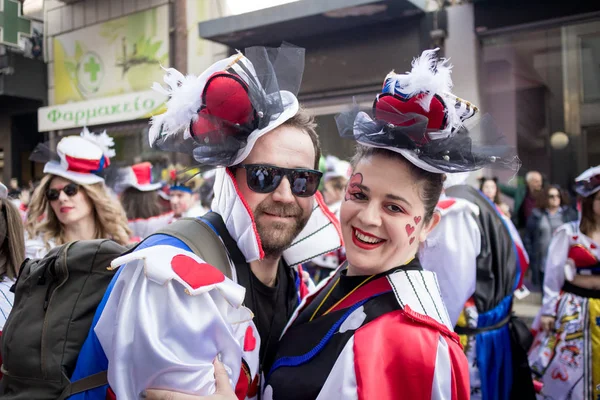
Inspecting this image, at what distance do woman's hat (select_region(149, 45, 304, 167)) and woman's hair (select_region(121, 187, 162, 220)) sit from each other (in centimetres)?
339

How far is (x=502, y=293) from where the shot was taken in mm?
3508

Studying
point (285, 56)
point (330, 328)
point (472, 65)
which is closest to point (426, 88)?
point (285, 56)

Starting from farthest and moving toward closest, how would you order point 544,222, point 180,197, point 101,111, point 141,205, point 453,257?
point 101,111 < point 544,222 < point 180,197 < point 141,205 < point 453,257

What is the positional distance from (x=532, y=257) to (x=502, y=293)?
438cm

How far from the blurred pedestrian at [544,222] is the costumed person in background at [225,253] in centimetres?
578

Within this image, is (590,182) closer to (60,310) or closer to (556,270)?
(556,270)

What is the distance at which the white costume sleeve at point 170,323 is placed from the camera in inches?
56.3

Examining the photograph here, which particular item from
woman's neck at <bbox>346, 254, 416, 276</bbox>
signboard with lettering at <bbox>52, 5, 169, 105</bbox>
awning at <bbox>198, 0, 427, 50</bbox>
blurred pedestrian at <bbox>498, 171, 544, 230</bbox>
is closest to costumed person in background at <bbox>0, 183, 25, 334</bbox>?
woman's neck at <bbox>346, 254, 416, 276</bbox>

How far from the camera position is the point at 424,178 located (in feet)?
6.19

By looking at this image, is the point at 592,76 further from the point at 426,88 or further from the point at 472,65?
the point at 426,88

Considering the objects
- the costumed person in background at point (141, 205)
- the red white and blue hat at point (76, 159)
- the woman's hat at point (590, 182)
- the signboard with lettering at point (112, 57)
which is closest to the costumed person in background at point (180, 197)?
the costumed person in background at point (141, 205)

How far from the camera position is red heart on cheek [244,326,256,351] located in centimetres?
187

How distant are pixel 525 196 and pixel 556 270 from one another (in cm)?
370

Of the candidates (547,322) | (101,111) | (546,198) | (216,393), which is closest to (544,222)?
(546,198)
